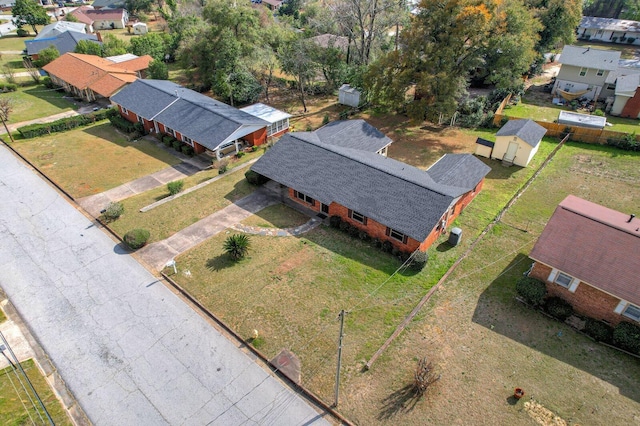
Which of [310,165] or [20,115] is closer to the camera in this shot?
[310,165]

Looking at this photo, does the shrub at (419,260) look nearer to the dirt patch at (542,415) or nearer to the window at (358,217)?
the window at (358,217)

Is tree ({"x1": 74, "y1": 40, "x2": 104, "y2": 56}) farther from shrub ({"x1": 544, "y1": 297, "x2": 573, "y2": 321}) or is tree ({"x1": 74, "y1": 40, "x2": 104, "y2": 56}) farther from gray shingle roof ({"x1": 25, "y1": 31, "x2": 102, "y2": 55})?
shrub ({"x1": 544, "y1": 297, "x2": 573, "y2": 321})

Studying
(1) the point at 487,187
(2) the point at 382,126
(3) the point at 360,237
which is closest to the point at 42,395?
(3) the point at 360,237

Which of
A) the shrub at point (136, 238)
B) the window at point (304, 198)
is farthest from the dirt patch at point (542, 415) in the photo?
the shrub at point (136, 238)

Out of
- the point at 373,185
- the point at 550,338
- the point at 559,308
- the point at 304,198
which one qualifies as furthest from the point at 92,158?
the point at 559,308

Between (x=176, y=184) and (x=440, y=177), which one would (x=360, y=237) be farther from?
(x=176, y=184)

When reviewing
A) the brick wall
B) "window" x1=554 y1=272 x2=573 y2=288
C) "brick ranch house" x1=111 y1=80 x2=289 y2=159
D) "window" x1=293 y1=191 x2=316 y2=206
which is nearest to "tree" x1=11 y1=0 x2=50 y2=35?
"brick ranch house" x1=111 y1=80 x2=289 y2=159

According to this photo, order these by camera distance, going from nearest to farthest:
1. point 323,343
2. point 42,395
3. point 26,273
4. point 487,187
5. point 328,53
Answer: point 42,395 < point 323,343 < point 26,273 < point 487,187 < point 328,53
